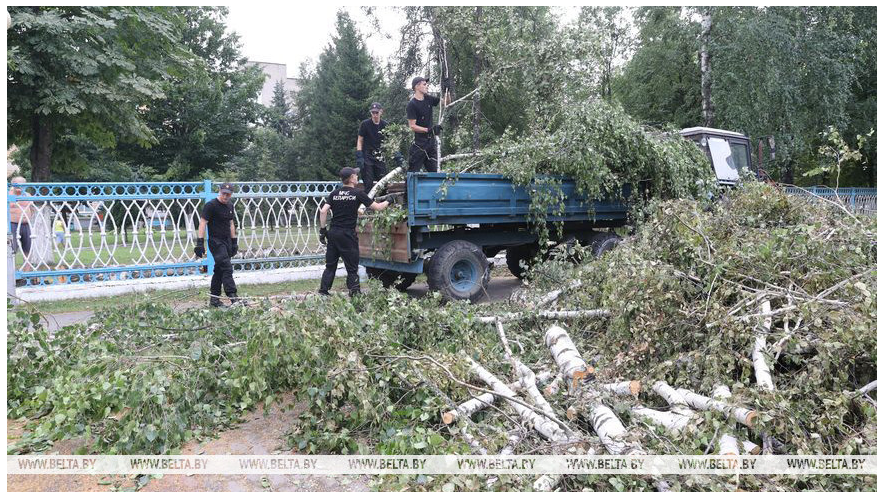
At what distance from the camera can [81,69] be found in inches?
422

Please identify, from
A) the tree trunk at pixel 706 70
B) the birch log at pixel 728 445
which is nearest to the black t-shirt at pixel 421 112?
the birch log at pixel 728 445

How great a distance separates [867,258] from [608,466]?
3021 mm

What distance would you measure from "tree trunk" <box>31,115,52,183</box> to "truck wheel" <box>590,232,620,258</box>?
424 inches

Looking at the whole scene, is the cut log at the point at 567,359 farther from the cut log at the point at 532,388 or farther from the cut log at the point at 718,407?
the cut log at the point at 718,407

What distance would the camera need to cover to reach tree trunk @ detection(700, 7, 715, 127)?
18609mm

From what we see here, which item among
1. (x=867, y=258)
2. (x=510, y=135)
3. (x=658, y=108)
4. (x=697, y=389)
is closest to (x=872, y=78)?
(x=658, y=108)

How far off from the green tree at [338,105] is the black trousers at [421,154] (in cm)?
1857

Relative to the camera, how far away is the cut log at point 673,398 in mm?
3480

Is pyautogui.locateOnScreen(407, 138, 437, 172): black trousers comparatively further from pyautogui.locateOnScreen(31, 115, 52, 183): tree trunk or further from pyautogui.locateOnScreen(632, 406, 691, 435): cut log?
pyautogui.locateOnScreen(31, 115, 52, 183): tree trunk

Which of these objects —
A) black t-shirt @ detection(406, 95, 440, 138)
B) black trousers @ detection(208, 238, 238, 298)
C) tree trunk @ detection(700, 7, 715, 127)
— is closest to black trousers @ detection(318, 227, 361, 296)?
black trousers @ detection(208, 238, 238, 298)

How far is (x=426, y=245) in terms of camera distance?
7.48m

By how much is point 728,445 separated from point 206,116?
22906 millimetres

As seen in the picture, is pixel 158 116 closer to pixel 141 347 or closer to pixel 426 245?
pixel 426 245

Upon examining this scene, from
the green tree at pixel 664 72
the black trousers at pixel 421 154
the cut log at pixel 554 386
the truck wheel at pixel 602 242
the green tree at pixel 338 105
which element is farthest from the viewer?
the green tree at pixel 338 105
